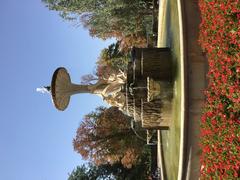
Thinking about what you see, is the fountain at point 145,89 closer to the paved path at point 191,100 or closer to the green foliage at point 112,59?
the paved path at point 191,100

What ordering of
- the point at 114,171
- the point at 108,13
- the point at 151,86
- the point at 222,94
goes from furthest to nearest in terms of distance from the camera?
the point at 114,171, the point at 108,13, the point at 151,86, the point at 222,94

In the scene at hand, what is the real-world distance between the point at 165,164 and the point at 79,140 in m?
16.2

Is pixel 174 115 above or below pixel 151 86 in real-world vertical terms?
below

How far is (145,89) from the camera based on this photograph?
14.1m

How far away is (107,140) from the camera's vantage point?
32062 millimetres

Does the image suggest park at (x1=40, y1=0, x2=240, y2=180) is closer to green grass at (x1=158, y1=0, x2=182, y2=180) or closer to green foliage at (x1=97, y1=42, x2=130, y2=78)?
green grass at (x1=158, y1=0, x2=182, y2=180)

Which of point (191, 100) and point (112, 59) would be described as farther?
point (112, 59)

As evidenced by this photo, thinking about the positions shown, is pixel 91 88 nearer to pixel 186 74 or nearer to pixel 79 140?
pixel 186 74

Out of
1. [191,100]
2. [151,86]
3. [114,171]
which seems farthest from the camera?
[114,171]

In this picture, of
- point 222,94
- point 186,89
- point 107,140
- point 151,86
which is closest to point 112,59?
point 107,140

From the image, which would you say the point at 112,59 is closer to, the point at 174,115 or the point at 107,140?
the point at 107,140

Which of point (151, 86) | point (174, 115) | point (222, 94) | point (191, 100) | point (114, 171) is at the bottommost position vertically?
point (114, 171)

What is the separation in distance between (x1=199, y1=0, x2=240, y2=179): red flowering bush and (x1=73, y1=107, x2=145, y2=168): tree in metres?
22.1

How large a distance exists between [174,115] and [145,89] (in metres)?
1.44
